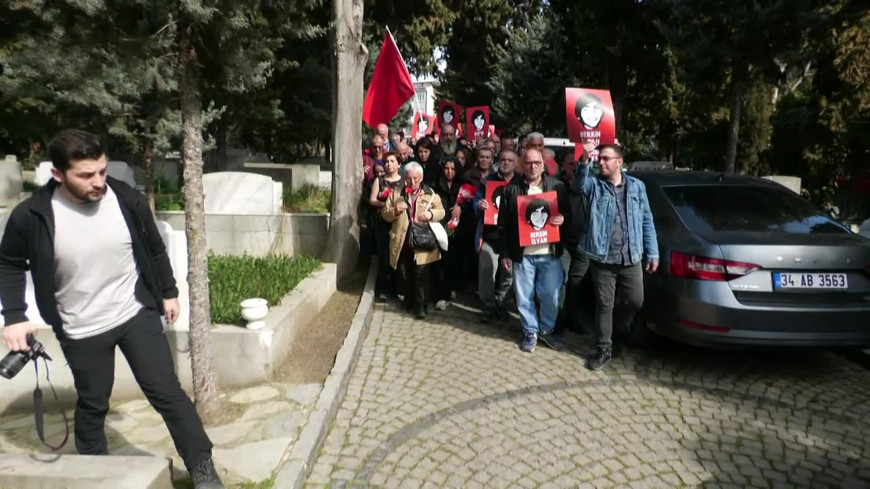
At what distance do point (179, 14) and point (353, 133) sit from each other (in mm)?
4411

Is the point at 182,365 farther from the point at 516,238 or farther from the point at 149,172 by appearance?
the point at 149,172

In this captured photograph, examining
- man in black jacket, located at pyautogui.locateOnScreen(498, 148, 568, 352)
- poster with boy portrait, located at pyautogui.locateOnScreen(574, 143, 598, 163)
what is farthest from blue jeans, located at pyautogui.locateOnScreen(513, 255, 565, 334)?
poster with boy portrait, located at pyautogui.locateOnScreen(574, 143, 598, 163)

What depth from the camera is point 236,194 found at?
29.2 ft

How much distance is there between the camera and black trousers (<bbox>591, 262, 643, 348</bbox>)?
5.00 meters

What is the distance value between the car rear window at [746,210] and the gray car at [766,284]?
0.02 metres

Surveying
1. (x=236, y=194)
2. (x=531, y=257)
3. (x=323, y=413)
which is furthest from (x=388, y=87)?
(x=323, y=413)

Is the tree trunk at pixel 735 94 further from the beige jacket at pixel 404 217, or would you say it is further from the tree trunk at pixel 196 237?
the tree trunk at pixel 196 237

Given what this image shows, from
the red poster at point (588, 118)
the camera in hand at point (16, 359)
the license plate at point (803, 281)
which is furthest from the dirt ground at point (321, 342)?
the license plate at point (803, 281)

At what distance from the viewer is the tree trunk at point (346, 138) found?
7590 mm

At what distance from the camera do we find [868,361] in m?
5.26

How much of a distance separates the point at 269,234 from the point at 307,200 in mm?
1756

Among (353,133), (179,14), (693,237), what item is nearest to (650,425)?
(693,237)

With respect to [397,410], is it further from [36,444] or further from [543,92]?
[543,92]

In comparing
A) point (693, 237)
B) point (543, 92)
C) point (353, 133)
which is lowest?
point (693, 237)
